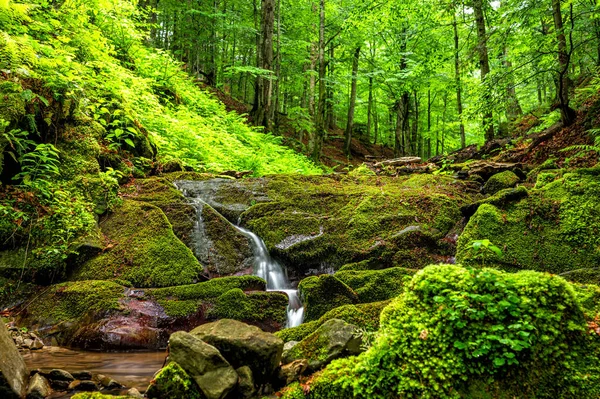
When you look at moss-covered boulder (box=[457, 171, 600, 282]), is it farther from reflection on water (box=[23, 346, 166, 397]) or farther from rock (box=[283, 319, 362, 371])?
reflection on water (box=[23, 346, 166, 397])

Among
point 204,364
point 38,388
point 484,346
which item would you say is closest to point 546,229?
point 484,346

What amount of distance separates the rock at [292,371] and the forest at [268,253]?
0.04 ft

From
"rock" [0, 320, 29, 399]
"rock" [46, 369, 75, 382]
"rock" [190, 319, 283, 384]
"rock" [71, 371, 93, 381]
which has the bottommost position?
"rock" [71, 371, 93, 381]

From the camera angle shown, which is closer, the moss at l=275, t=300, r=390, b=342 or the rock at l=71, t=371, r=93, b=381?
the rock at l=71, t=371, r=93, b=381

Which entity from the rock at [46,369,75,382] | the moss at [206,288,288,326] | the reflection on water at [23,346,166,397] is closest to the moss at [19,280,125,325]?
the reflection on water at [23,346,166,397]

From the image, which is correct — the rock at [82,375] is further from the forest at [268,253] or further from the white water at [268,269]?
the white water at [268,269]

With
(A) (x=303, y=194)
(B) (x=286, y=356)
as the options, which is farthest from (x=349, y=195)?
(B) (x=286, y=356)

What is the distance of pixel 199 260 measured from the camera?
6.89 metres

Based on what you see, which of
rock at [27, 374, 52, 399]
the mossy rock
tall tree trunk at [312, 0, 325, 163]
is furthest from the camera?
tall tree trunk at [312, 0, 325, 163]

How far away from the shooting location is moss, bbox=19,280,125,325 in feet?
16.6

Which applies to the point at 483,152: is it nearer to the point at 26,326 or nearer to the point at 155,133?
the point at 155,133

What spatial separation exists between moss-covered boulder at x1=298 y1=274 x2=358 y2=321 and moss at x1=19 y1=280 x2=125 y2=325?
8.63 feet

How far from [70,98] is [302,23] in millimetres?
19192

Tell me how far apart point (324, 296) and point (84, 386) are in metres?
3.06
